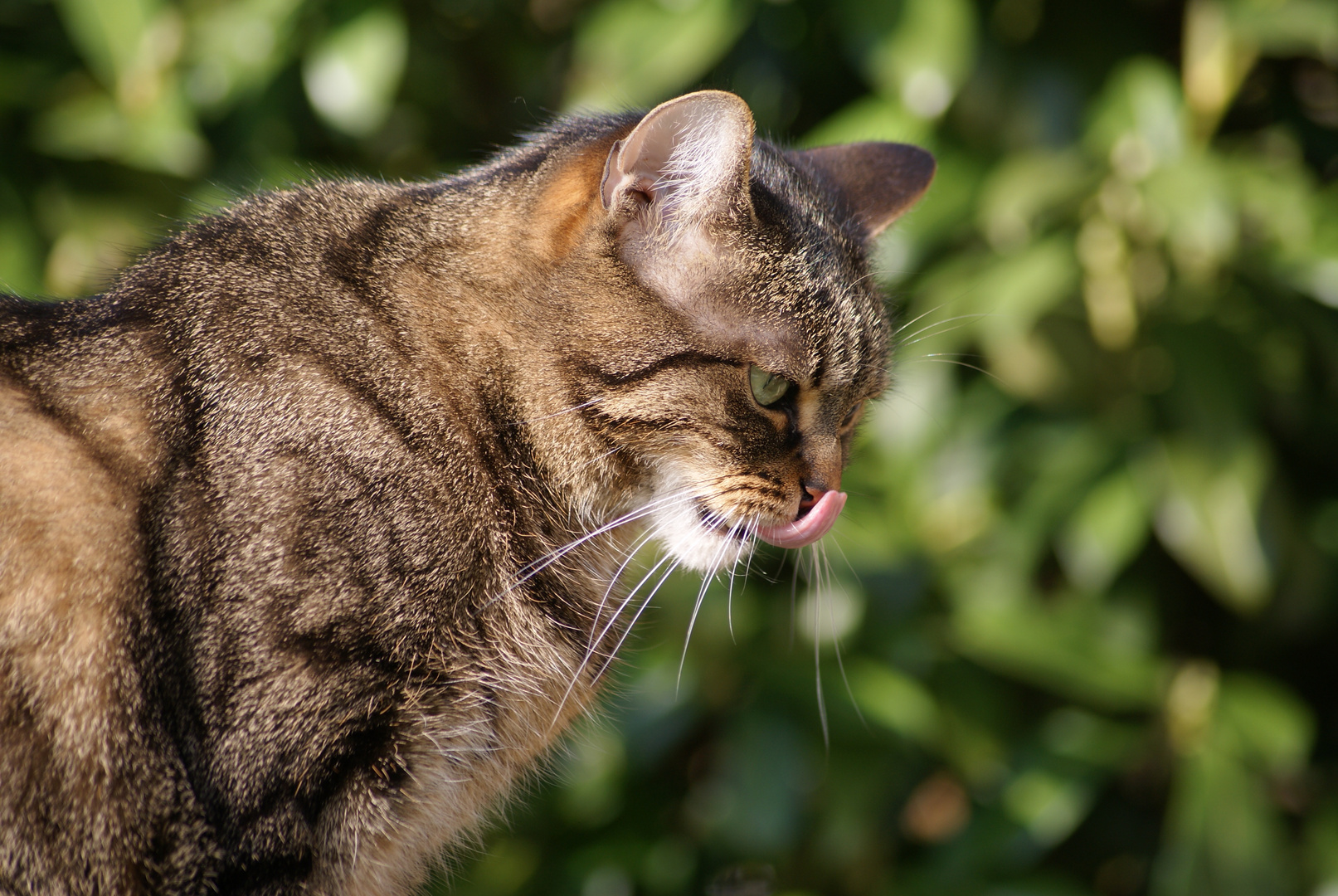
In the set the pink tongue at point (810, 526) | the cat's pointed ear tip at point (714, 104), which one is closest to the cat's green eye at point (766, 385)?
the pink tongue at point (810, 526)

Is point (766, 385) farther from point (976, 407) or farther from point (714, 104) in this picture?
point (976, 407)

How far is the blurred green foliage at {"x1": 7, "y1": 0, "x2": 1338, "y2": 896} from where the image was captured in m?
1.67

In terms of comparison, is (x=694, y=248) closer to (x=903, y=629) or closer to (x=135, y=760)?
(x=135, y=760)

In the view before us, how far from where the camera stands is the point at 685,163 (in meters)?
1.04

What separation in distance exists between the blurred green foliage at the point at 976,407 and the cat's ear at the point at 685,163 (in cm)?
58

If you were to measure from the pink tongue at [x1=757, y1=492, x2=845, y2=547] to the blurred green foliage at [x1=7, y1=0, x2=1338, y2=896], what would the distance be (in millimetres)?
481

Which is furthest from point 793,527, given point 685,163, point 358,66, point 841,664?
point 358,66

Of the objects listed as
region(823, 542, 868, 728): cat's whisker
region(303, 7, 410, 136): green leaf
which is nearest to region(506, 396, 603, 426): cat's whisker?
region(823, 542, 868, 728): cat's whisker

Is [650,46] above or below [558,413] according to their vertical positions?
above

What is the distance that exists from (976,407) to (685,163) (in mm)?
909

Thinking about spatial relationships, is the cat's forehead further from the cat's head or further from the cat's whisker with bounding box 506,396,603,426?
the cat's whisker with bounding box 506,396,603,426

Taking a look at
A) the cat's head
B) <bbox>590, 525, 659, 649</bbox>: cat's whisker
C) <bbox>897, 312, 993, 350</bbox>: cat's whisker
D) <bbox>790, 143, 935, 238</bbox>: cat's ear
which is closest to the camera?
the cat's head

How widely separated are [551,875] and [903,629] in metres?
0.68

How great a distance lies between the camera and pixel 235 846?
2.93ft
